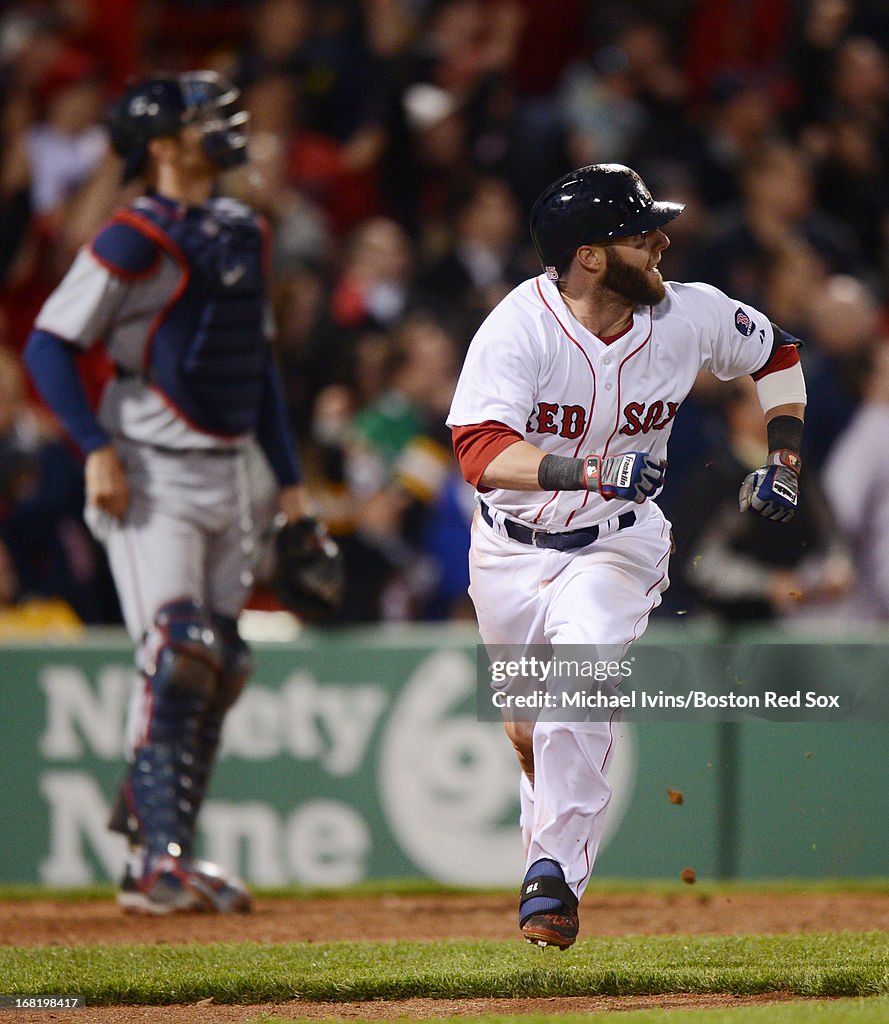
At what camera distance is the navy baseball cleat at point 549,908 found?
13.3ft

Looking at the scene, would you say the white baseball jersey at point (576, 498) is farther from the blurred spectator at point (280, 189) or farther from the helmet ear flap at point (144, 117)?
the blurred spectator at point (280, 189)

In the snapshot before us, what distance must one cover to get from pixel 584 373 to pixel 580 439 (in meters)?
0.18

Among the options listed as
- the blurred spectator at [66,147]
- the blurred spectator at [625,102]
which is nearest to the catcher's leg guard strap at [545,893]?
the blurred spectator at [66,147]

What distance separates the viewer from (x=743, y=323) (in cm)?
454

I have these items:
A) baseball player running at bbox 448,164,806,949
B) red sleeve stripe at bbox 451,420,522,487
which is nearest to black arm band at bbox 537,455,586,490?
baseball player running at bbox 448,164,806,949

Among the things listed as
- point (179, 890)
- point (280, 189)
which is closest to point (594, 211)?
point (179, 890)

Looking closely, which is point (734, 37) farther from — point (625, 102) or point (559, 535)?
point (559, 535)

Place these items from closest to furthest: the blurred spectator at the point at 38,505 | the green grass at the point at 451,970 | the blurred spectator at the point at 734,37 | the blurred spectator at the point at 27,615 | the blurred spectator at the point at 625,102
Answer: the green grass at the point at 451,970, the blurred spectator at the point at 38,505, the blurred spectator at the point at 27,615, the blurred spectator at the point at 625,102, the blurred spectator at the point at 734,37

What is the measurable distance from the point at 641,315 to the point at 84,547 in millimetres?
3868

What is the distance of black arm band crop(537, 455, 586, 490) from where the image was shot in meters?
3.98

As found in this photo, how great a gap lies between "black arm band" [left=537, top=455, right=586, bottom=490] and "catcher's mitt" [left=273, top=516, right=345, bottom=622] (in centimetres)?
211

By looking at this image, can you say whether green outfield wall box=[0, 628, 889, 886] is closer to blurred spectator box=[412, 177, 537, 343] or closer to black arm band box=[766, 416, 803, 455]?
blurred spectator box=[412, 177, 537, 343]

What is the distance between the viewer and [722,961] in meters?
4.51

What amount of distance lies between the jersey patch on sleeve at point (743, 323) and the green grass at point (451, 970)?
5.34 ft
